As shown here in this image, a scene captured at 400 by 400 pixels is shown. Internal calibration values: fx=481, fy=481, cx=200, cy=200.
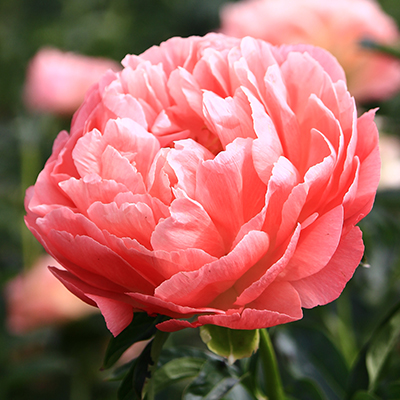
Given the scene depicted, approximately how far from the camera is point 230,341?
1.41 ft

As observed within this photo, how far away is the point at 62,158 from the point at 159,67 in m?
0.13

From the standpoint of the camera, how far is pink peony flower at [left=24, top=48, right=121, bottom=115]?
135cm

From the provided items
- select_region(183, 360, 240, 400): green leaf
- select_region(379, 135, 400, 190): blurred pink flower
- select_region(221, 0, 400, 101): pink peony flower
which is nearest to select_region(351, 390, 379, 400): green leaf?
select_region(183, 360, 240, 400): green leaf

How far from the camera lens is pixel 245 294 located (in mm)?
373

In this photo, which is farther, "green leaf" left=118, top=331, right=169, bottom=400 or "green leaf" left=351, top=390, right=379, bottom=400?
"green leaf" left=351, top=390, right=379, bottom=400

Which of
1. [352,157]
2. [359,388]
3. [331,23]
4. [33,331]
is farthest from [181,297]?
[33,331]

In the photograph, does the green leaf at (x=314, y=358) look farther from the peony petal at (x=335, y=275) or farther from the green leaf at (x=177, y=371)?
the peony petal at (x=335, y=275)

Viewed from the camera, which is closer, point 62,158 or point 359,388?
point 62,158

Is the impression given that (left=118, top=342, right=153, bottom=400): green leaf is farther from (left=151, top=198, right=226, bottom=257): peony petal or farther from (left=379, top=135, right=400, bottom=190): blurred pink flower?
(left=379, top=135, right=400, bottom=190): blurred pink flower

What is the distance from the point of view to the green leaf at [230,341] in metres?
0.43

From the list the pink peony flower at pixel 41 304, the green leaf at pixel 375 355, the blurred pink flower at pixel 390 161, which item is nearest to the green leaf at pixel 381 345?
the green leaf at pixel 375 355

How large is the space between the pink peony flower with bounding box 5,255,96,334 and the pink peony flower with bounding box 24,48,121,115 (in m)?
0.45

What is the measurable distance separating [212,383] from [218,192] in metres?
0.23

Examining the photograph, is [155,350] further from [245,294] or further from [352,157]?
[352,157]
